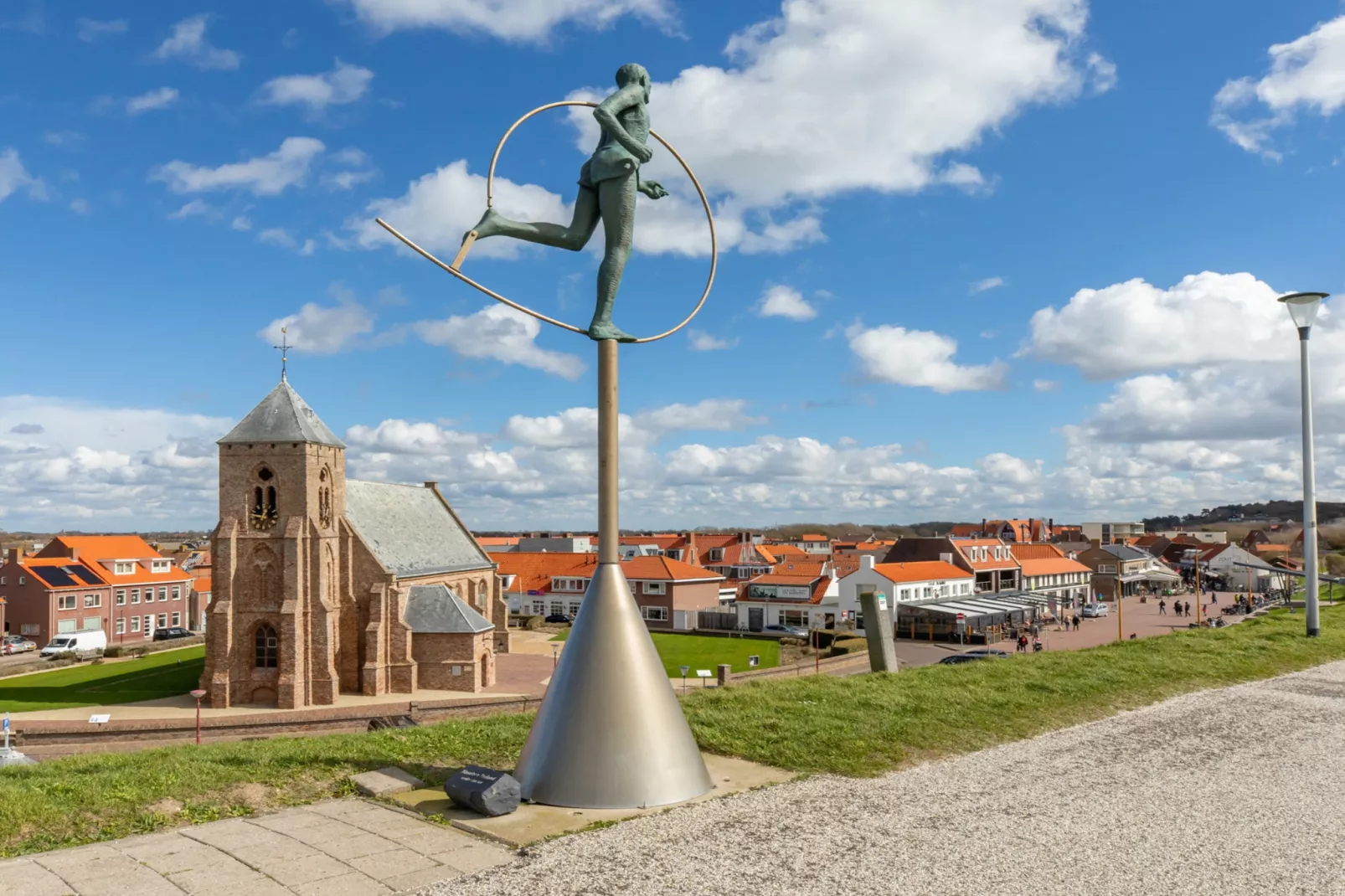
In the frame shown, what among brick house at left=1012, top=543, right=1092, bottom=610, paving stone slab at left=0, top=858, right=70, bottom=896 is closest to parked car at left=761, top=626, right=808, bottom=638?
brick house at left=1012, top=543, right=1092, bottom=610

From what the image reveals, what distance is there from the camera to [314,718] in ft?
117

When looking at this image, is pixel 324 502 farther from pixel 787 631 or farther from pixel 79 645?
pixel 787 631

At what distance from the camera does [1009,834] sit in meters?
9.73

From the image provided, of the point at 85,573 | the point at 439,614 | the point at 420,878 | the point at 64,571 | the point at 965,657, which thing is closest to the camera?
the point at 420,878

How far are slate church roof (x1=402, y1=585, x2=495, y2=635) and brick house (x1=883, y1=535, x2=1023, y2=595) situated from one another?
135 feet

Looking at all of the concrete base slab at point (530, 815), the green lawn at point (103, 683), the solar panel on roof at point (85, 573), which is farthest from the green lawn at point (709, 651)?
the solar panel on roof at point (85, 573)

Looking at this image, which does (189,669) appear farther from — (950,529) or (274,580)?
(950,529)

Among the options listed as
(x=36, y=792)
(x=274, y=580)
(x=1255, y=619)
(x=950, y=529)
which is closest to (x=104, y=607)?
(x=274, y=580)

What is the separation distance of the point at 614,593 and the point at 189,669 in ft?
152

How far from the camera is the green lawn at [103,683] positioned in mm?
41031

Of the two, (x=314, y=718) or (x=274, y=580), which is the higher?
(x=274, y=580)

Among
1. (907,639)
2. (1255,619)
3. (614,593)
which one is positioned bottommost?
(907,639)

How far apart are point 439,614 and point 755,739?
32.5 m

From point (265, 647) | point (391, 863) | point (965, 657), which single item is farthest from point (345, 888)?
point (265, 647)
